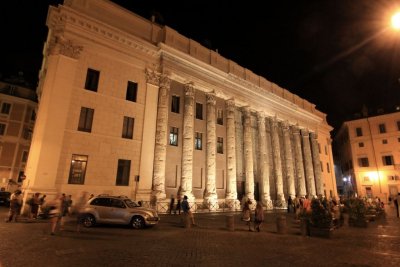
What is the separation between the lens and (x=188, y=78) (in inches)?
1053

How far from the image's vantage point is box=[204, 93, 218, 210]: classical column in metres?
25.0

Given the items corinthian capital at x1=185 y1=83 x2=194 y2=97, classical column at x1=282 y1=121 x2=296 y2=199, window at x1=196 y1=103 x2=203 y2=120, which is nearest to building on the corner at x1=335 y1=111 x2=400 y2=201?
classical column at x1=282 y1=121 x2=296 y2=199

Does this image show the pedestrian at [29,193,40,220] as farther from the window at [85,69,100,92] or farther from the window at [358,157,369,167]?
the window at [358,157,369,167]

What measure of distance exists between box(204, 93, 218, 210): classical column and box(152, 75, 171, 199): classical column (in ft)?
17.9

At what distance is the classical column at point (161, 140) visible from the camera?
848 inches

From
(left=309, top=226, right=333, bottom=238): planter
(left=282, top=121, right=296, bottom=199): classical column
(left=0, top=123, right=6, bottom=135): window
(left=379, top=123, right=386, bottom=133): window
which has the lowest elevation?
(left=309, top=226, right=333, bottom=238): planter

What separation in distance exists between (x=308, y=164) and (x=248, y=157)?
1608cm

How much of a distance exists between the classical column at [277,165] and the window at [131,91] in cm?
2154

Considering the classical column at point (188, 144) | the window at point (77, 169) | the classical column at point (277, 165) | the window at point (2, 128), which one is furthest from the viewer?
the window at point (2, 128)

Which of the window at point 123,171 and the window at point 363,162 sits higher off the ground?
the window at point 363,162

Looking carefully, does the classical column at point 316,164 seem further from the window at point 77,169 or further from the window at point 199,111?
the window at point 77,169

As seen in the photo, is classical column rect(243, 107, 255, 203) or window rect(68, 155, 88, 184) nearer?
window rect(68, 155, 88, 184)

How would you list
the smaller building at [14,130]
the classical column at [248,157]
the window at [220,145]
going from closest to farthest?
the window at [220,145] → the classical column at [248,157] → the smaller building at [14,130]

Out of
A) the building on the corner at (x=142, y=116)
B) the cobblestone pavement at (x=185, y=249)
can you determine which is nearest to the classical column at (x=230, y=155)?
the building on the corner at (x=142, y=116)
